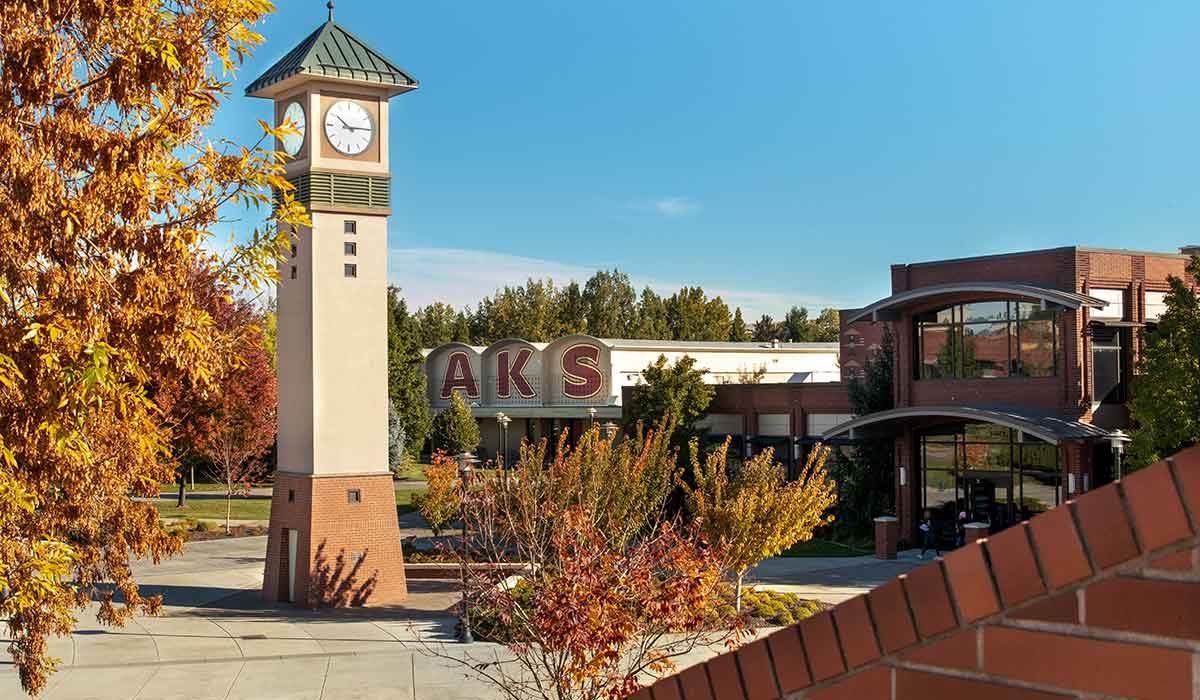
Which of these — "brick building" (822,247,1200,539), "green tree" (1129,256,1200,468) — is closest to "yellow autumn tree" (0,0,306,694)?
"green tree" (1129,256,1200,468)

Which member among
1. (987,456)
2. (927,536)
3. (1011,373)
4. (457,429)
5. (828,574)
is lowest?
(828,574)

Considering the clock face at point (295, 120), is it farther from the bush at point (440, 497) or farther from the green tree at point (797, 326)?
the green tree at point (797, 326)

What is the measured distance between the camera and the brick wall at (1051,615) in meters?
3.00

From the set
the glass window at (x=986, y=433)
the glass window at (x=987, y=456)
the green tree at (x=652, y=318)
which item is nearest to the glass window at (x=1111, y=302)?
the glass window at (x=986, y=433)

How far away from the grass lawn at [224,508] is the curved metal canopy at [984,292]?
1945cm

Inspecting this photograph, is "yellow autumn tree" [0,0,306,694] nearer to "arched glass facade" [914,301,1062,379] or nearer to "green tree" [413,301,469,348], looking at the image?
"arched glass facade" [914,301,1062,379]

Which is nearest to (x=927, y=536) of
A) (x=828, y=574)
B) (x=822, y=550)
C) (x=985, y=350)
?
(x=822, y=550)

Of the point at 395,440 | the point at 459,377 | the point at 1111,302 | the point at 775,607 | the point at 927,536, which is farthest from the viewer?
the point at 459,377

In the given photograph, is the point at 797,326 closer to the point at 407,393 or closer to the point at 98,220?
the point at 407,393

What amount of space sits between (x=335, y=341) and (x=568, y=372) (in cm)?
3530

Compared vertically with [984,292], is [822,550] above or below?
below

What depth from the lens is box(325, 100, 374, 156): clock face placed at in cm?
2864

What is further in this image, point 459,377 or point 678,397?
point 459,377

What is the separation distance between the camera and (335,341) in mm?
28781
